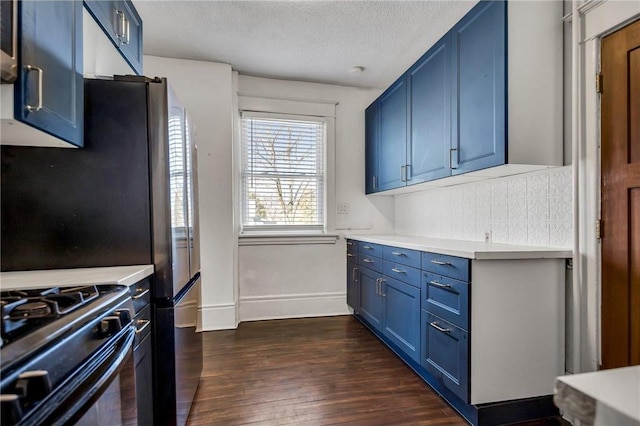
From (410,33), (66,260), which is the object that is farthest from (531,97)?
(66,260)

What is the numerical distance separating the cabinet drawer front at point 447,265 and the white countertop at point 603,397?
1.27 m

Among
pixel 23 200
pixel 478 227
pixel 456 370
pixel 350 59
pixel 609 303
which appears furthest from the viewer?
pixel 350 59

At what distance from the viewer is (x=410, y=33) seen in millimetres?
2619

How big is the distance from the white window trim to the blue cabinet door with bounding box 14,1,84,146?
6.91 ft

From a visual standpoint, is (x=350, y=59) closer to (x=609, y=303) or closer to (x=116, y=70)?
(x=116, y=70)

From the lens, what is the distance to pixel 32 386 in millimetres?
556

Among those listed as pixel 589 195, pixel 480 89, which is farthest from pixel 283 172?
pixel 589 195

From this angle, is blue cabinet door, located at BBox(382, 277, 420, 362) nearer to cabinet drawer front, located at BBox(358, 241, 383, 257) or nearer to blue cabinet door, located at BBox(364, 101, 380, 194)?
cabinet drawer front, located at BBox(358, 241, 383, 257)

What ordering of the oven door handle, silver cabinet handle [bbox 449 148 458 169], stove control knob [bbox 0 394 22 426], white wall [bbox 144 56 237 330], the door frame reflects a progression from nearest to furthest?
stove control knob [bbox 0 394 22 426] → the oven door handle → the door frame → silver cabinet handle [bbox 449 148 458 169] → white wall [bbox 144 56 237 330]

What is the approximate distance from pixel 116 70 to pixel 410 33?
217cm

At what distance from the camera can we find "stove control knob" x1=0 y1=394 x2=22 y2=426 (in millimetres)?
500

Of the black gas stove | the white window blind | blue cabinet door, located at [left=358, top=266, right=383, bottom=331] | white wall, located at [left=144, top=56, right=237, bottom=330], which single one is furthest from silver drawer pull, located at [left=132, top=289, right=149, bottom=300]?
the white window blind

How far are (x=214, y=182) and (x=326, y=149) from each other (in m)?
1.30

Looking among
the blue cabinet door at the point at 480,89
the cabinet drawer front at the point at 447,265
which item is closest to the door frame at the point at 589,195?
the blue cabinet door at the point at 480,89
